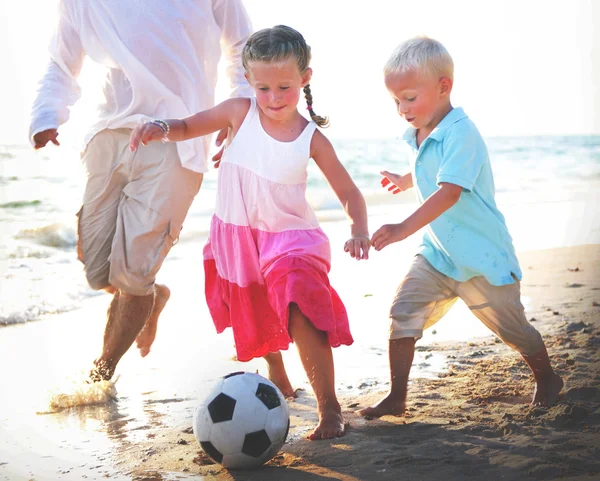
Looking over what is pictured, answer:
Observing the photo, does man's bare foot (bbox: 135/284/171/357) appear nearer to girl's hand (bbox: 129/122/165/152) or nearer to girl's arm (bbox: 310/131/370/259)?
girl's hand (bbox: 129/122/165/152)

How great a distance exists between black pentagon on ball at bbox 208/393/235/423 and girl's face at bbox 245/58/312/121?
131 cm

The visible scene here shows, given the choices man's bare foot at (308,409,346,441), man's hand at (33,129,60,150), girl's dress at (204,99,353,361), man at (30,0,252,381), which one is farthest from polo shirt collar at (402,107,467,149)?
man's hand at (33,129,60,150)

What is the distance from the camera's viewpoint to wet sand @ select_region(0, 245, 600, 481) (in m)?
3.12

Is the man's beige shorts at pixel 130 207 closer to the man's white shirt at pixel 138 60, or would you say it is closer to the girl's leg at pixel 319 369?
the man's white shirt at pixel 138 60

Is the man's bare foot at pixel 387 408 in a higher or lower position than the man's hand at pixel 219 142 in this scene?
lower

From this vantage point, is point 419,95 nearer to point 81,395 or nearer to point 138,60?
point 138,60

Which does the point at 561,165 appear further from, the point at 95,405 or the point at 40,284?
the point at 95,405

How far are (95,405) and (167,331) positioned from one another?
1.59 m

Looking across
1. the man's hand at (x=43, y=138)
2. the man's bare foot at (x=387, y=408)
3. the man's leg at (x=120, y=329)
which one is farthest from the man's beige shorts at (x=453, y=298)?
the man's hand at (x=43, y=138)

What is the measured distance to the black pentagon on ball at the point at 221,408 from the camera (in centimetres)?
319

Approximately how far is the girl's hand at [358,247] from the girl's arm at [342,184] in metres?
0.05

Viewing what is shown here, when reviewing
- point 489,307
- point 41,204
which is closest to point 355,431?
point 489,307

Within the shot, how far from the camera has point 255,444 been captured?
3127mm

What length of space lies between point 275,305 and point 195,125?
888mm
